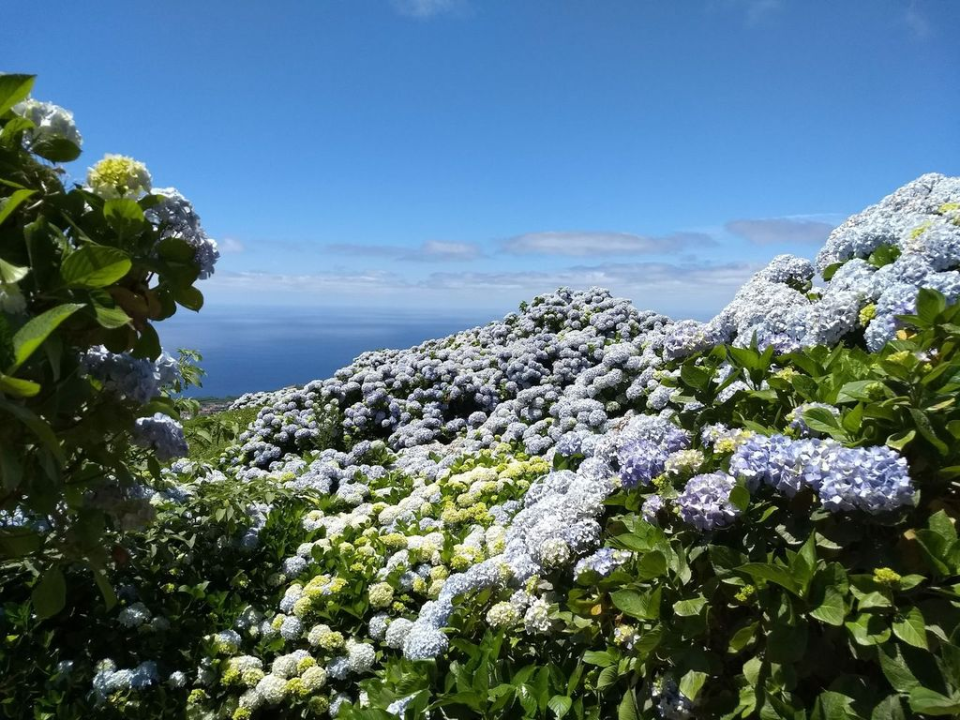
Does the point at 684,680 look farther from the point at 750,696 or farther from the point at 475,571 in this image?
the point at 475,571

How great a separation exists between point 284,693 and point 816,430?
108 inches

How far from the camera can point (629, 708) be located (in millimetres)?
2096

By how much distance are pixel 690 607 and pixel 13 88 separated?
89.7 inches

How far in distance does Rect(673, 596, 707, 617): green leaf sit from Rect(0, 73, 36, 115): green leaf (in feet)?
7.32

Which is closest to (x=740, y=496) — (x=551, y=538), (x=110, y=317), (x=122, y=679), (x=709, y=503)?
(x=709, y=503)

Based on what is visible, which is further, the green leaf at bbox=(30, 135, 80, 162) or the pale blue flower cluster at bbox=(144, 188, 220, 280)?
the pale blue flower cluster at bbox=(144, 188, 220, 280)

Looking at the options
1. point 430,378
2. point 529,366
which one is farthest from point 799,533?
point 430,378

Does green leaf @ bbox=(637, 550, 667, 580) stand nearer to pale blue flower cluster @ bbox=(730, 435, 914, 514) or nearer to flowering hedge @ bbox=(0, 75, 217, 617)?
pale blue flower cluster @ bbox=(730, 435, 914, 514)

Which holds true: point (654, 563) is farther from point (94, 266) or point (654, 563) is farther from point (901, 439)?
point (94, 266)

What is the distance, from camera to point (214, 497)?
402 cm

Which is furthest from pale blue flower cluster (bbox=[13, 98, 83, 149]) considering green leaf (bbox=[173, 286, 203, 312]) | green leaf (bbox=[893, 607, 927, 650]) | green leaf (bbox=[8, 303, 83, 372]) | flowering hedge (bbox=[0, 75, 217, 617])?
green leaf (bbox=[893, 607, 927, 650])

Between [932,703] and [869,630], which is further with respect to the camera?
[869,630]

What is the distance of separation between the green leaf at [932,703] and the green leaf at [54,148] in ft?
8.57

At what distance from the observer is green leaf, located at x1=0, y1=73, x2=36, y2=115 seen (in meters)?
1.49
